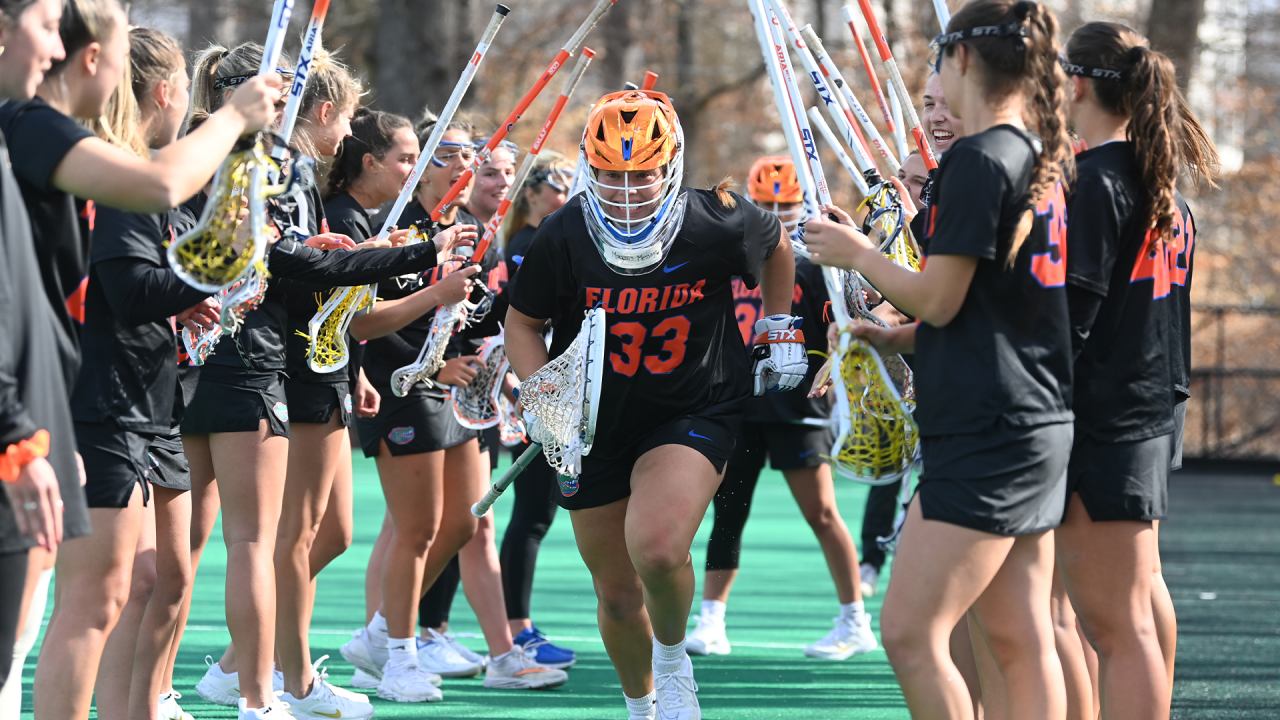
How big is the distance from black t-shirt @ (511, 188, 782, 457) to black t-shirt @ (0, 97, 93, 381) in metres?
1.61

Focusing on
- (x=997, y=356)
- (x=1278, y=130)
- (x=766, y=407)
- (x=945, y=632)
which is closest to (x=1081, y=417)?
(x=997, y=356)

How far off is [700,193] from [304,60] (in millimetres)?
1392

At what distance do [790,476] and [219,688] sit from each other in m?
2.73

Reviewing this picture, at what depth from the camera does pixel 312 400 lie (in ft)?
14.4

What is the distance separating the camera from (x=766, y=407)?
6.20m

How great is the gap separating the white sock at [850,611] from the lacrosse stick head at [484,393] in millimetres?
1874

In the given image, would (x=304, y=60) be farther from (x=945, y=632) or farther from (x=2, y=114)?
(x=945, y=632)

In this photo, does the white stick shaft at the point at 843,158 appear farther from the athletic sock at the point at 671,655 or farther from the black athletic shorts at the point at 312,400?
the black athletic shorts at the point at 312,400

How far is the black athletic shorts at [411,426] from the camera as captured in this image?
5098mm

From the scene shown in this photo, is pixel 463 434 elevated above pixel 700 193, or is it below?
below

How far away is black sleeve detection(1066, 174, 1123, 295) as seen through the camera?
10.1 ft

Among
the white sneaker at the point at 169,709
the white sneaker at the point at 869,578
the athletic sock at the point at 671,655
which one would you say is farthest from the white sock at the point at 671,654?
the white sneaker at the point at 869,578

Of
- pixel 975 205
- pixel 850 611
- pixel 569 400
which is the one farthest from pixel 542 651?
pixel 975 205

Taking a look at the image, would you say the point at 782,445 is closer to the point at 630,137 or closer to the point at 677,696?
the point at 677,696
